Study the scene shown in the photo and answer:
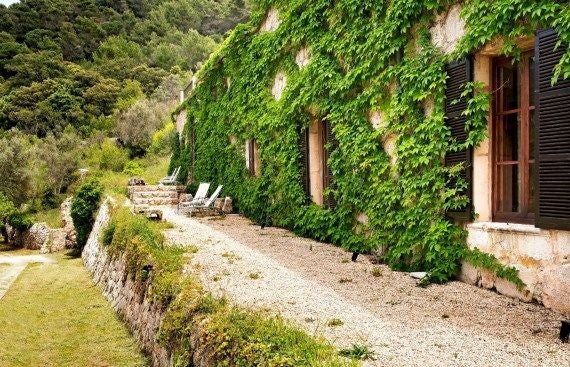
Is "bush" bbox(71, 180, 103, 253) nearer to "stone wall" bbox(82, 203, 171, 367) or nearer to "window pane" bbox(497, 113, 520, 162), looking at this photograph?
"stone wall" bbox(82, 203, 171, 367)

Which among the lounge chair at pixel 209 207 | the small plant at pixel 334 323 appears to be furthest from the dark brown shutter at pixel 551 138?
the lounge chair at pixel 209 207

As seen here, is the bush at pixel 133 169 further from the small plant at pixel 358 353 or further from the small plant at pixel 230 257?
the small plant at pixel 358 353

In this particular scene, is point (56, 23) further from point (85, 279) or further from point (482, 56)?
point (482, 56)

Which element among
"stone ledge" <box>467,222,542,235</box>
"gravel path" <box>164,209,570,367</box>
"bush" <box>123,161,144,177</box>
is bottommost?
"gravel path" <box>164,209,570,367</box>

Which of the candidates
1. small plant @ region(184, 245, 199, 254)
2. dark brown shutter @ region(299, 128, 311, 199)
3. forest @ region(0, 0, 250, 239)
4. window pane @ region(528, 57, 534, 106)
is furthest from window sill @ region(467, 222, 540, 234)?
forest @ region(0, 0, 250, 239)

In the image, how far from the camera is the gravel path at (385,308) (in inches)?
148

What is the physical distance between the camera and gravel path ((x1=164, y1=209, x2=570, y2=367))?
12.4 feet

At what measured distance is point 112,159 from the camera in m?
27.6

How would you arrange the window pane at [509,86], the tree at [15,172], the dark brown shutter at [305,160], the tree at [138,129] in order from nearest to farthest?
1. the window pane at [509,86]
2. the dark brown shutter at [305,160]
3. the tree at [15,172]
4. the tree at [138,129]

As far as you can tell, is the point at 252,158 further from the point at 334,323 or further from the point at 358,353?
the point at 358,353

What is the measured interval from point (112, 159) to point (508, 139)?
83.8ft

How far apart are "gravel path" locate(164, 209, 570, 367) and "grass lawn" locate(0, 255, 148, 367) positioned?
1.80 m

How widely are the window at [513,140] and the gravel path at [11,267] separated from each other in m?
10.9

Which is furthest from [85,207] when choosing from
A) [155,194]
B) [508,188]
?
[508,188]
